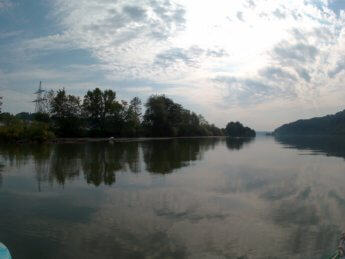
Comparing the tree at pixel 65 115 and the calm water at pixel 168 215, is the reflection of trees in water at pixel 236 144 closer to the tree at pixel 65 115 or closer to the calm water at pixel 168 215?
the tree at pixel 65 115

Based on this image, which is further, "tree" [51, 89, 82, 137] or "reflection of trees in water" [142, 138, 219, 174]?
"tree" [51, 89, 82, 137]

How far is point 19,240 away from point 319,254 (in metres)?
7.78

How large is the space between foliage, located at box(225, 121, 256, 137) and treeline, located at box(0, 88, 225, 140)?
63.8m

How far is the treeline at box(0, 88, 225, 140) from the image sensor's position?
2263 inches

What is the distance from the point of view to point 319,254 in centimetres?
841

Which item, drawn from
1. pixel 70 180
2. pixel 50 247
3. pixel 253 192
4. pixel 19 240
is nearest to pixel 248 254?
pixel 50 247

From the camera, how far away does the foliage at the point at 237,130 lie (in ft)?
534

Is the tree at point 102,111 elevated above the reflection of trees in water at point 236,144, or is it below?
above

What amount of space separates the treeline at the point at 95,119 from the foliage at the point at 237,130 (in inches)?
2512

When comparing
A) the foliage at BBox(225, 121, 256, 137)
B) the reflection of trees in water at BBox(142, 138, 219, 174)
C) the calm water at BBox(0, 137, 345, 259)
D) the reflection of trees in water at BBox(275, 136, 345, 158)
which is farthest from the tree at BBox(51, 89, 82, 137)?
the foliage at BBox(225, 121, 256, 137)

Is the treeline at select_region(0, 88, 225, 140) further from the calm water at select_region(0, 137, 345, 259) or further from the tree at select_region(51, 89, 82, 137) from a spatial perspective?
the calm water at select_region(0, 137, 345, 259)

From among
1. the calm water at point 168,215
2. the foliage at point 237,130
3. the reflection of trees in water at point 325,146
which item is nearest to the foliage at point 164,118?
the reflection of trees in water at point 325,146

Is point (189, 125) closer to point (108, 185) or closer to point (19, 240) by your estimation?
point (108, 185)

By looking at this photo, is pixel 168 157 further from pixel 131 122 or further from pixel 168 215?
pixel 131 122
